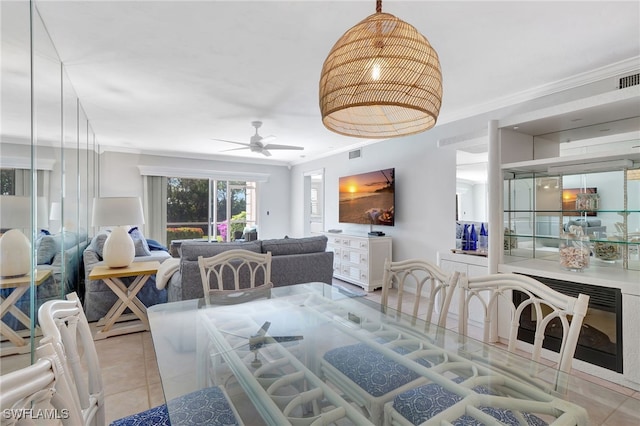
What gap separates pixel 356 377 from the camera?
135cm

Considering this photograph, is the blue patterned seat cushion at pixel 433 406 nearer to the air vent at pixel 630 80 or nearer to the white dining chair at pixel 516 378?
the white dining chair at pixel 516 378

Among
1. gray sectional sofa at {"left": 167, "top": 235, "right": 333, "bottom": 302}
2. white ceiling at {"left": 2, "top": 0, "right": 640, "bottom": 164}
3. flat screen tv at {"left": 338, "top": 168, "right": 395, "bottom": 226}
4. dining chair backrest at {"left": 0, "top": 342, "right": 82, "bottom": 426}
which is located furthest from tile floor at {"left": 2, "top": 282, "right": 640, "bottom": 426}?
flat screen tv at {"left": 338, "top": 168, "right": 395, "bottom": 226}

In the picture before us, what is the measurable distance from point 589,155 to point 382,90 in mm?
2010

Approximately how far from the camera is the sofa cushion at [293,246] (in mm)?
3211

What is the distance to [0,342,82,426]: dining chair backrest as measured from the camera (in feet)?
1.84

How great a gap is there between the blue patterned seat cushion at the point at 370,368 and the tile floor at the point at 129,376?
4.20ft

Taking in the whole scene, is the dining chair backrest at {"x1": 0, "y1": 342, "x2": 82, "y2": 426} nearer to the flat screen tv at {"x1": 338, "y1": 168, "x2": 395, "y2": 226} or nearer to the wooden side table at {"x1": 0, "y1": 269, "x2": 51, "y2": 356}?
the wooden side table at {"x1": 0, "y1": 269, "x2": 51, "y2": 356}

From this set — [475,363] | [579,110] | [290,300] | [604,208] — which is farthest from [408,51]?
[604,208]

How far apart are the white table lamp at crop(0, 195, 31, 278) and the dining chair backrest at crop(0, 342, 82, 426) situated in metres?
0.97

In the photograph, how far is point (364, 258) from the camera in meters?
4.70

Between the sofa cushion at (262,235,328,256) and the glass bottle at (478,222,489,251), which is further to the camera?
the glass bottle at (478,222,489,251)

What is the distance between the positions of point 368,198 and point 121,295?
3633 millimetres

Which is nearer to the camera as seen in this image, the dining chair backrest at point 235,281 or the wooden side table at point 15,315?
the wooden side table at point 15,315

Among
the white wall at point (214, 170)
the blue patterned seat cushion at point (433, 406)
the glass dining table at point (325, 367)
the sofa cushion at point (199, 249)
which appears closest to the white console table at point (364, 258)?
the sofa cushion at point (199, 249)
